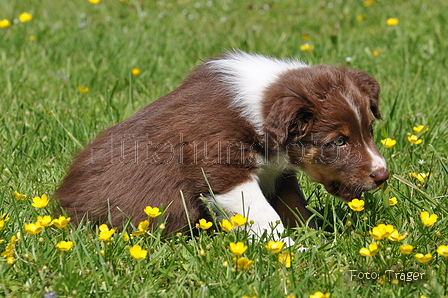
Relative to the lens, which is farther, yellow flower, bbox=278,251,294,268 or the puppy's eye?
the puppy's eye

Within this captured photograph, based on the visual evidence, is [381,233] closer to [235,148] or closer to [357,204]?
[357,204]

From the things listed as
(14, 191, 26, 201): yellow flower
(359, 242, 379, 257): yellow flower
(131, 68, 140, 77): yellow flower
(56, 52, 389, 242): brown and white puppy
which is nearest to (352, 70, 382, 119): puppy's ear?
(56, 52, 389, 242): brown and white puppy

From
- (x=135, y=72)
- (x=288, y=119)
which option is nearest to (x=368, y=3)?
(x=135, y=72)

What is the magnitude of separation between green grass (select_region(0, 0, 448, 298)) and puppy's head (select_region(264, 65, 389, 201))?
194 millimetres

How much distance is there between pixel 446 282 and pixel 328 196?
96 centimetres

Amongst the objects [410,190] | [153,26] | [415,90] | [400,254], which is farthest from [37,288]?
[153,26]

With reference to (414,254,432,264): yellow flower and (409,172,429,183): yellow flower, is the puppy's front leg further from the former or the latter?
(409,172,429,183): yellow flower

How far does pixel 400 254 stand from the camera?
9.68ft

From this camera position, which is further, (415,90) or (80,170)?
(415,90)

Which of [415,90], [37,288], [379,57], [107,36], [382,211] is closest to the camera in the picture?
[37,288]

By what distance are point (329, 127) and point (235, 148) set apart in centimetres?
56

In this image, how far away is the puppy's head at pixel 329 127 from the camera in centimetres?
322

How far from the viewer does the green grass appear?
2734mm

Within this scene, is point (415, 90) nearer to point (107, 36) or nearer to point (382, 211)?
point (382, 211)
